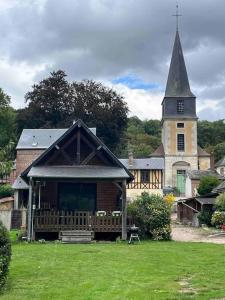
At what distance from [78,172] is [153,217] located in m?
4.18

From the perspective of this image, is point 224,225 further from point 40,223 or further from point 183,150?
point 183,150

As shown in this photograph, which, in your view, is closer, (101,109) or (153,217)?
(153,217)

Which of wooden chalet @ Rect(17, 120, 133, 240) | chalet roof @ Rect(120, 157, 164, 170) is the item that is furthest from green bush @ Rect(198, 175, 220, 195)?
wooden chalet @ Rect(17, 120, 133, 240)

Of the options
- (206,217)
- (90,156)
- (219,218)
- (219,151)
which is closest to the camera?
(90,156)

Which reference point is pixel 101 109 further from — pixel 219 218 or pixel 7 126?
pixel 219 218

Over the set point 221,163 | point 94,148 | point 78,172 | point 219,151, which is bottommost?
point 78,172

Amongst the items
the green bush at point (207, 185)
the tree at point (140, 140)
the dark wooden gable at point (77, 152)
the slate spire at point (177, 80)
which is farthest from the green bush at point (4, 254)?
the tree at point (140, 140)

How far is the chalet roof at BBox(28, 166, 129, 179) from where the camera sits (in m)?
21.8

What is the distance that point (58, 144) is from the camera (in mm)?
23500

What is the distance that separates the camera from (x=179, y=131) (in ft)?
214

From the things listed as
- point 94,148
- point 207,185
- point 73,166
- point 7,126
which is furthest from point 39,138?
point 73,166

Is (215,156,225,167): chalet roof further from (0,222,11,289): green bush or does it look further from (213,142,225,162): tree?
(0,222,11,289): green bush

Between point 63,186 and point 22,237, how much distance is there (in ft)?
13.5

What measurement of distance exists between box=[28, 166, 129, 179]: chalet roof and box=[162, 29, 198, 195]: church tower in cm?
4027
